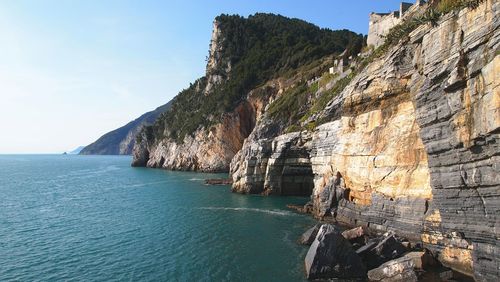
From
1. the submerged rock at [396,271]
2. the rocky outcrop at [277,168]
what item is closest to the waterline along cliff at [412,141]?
the rocky outcrop at [277,168]

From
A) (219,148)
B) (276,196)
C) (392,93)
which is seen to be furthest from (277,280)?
(219,148)

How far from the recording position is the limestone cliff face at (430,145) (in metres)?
22.1

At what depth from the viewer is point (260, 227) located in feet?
133

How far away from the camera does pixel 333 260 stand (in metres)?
26.0

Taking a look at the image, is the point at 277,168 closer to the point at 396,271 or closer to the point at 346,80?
the point at 346,80

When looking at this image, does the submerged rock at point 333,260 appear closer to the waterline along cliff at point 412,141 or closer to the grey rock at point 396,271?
the grey rock at point 396,271

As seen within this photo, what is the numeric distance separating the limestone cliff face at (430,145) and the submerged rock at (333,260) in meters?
6.14

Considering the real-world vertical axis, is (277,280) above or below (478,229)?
below

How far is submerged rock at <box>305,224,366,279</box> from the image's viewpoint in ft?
84.1

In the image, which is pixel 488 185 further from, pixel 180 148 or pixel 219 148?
pixel 180 148

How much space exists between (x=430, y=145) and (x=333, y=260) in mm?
10107

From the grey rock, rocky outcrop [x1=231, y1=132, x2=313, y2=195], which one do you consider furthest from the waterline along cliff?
the grey rock

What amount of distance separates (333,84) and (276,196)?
19802 millimetres

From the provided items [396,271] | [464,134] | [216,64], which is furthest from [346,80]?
[216,64]
